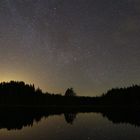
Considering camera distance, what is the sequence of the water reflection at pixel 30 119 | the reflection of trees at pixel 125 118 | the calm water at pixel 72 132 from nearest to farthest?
the calm water at pixel 72 132
the water reflection at pixel 30 119
the reflection of trees at pixel 125 118

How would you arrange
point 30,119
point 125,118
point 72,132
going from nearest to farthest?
point 72,132, point 30,119, point 125,118

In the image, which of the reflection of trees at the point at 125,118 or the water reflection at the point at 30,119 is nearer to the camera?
the water reflection at the point at 30,119

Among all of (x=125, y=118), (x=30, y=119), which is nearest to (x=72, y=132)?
(x=30, y=119)

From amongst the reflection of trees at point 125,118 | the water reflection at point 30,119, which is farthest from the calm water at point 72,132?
the reflection of trees at point 125,118

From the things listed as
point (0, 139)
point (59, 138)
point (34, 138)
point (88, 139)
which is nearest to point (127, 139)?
point (88, 139)

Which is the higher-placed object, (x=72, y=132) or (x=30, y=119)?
(x=30, y=119)

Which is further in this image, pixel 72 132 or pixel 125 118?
pixel 125 118

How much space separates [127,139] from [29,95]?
511 feet

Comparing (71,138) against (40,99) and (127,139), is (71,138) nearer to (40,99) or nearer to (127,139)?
(127,139)

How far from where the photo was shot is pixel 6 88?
19425cm

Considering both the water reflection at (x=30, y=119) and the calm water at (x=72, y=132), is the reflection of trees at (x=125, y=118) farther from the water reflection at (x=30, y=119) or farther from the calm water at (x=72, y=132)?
the calm water at (x=72, y=132)

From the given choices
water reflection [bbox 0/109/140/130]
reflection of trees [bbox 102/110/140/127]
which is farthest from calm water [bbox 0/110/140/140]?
reflection of trees [bbox 102/110/140/127]

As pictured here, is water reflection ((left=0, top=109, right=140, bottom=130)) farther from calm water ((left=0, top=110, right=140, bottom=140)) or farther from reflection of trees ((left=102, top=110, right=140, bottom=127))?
calm water ((left=0, top=110, right=140, bottom=140))

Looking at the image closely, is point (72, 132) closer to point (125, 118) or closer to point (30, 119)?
point (30, 119)
